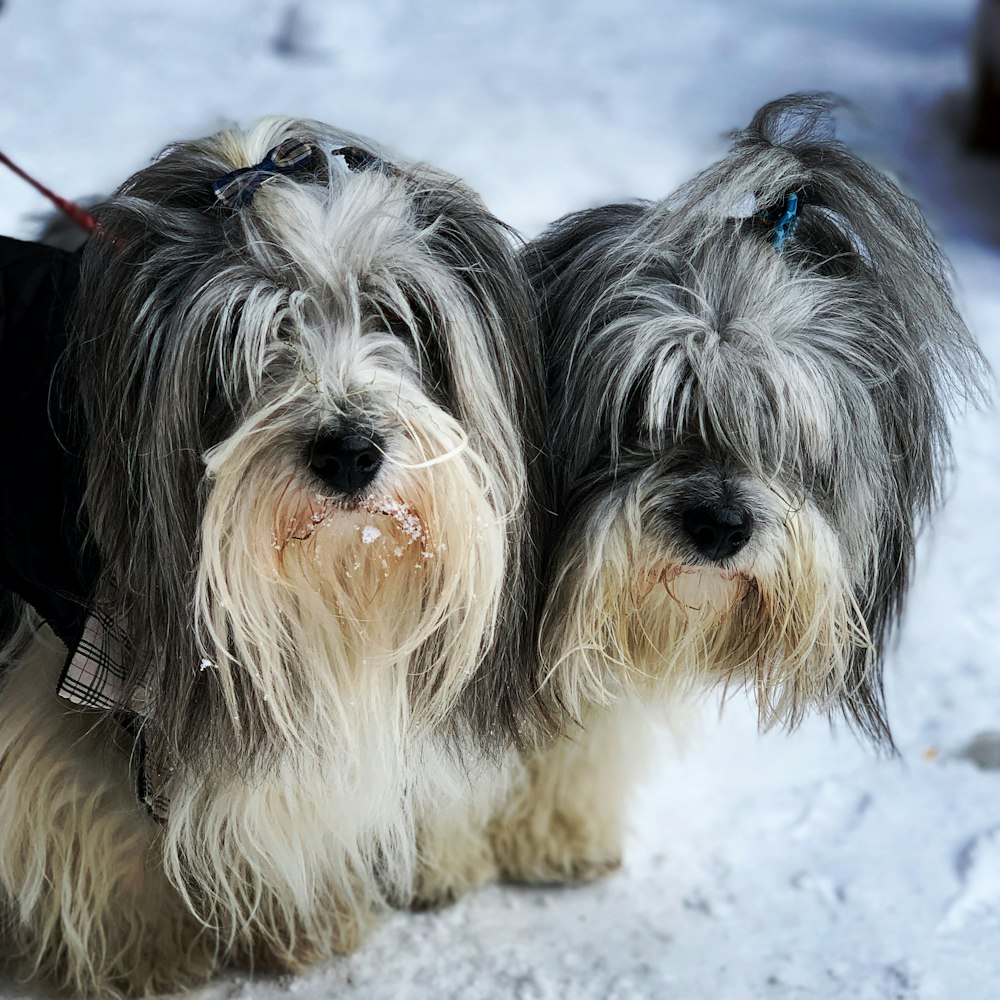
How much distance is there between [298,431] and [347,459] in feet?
0.23

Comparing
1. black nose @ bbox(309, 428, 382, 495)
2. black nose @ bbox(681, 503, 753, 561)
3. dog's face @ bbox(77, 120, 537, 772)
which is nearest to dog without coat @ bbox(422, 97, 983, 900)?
black nose @ bbox(681, 503, 753, 561)

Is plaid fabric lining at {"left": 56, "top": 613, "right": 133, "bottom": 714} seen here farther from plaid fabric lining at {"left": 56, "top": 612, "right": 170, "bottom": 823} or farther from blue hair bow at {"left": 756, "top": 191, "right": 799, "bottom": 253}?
blue hair bow at {"left": 756, "top": 191, "right": 799, "bottom": 253}

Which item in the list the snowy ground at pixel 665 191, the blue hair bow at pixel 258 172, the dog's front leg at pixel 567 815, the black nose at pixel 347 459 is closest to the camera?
the black nose at pixel 347 459

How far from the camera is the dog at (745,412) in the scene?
66.5 inches

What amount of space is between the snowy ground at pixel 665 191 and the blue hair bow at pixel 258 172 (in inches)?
19.9

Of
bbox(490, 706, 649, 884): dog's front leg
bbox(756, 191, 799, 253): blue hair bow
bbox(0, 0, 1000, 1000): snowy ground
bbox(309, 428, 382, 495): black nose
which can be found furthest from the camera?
bbox(490, 706, 649, 884): dog's front leg

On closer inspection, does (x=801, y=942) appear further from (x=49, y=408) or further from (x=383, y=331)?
(x=49, y=408)

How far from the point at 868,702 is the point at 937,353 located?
55 centimetres

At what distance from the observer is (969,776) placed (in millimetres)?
2576

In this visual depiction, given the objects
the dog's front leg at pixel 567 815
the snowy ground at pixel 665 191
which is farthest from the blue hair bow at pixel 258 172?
the dog's front leg at pixel 567 815

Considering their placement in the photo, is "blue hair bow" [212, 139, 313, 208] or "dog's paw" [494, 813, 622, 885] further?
"dog's paw" [494, 813, 622, 885]

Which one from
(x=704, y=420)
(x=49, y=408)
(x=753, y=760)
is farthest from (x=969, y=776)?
(x=49, y=408)

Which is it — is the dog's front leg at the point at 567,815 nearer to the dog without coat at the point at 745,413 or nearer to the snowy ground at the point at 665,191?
the snowy ground at the point at 665,191

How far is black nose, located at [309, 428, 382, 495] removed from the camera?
58.6 inches
